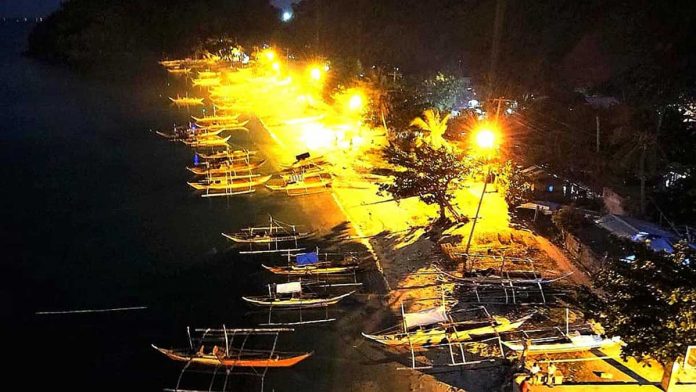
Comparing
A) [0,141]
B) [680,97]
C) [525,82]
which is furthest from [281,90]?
[680,97]

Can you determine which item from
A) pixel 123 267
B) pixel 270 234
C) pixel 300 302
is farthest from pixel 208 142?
pixel 300 302

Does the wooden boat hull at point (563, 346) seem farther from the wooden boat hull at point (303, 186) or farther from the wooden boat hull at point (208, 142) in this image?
the wooden boat hull at point (208, 142)

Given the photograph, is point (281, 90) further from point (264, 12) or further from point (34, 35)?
point (34, 35)

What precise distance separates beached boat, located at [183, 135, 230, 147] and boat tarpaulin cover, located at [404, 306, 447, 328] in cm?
2438

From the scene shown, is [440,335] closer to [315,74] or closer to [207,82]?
[315,74]

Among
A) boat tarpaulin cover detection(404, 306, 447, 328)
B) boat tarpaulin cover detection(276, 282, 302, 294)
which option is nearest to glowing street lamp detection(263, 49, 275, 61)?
boat tarpaulin cover detection(276, 282, 302, 294)

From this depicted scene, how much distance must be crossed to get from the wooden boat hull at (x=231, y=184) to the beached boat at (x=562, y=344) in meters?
17.5

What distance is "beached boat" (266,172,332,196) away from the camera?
2739 centimetres

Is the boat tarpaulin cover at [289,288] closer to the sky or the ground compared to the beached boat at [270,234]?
closer to the ground

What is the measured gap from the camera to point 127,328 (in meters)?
17.5

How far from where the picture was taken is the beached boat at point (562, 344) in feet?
46.1

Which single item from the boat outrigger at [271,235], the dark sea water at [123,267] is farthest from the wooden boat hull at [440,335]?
the boat outrigger at [271,235]

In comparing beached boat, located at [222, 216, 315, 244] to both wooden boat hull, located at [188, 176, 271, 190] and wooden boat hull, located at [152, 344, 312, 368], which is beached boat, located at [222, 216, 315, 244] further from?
wooden boat hull, located at [152, 344, 312, 368]

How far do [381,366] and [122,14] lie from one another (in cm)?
9082
